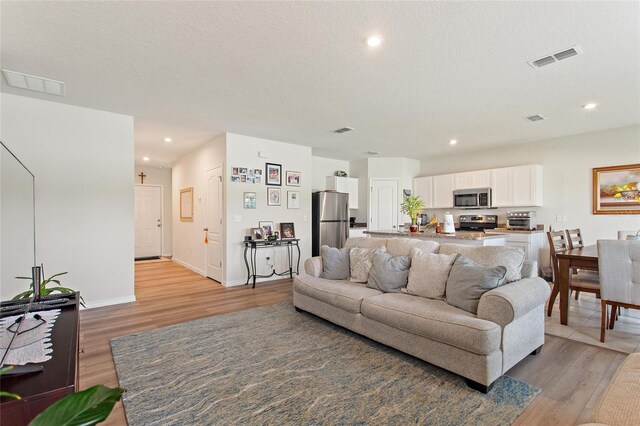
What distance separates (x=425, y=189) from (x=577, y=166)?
2.80 metres

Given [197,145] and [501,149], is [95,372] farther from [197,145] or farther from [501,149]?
[501,149]

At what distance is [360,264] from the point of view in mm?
3512

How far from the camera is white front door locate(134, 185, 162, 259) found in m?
8.45

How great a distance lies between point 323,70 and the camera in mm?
2949

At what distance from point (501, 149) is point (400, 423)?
6.04 m

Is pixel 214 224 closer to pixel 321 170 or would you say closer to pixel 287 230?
pixel 287 230

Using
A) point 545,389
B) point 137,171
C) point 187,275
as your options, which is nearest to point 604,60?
point 545,389

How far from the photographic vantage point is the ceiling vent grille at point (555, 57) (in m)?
2.57

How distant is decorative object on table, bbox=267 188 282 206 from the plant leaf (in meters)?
4.86

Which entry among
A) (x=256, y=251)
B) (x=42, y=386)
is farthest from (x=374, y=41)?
(x=256, y=251)

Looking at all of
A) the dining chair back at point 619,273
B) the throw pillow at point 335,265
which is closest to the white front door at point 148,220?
the throw pillow at point 335,265

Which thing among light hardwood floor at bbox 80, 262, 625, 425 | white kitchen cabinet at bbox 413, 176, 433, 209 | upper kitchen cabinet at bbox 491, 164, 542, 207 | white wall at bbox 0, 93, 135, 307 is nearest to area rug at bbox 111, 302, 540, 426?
light hardwood floor at bbox 80, 262, 625, 425

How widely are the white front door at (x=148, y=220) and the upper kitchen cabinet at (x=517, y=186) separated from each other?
27.6ft

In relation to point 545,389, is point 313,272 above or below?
above
